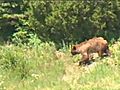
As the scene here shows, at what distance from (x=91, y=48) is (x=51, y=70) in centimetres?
133

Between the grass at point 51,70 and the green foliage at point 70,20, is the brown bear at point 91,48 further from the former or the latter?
the green foliage at point 70,20

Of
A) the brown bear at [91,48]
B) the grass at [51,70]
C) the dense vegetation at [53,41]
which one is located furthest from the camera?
the brown bear at [91,48]

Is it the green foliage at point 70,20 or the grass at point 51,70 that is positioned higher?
the green foliage at point 70,20

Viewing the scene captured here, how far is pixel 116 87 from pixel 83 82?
885 mm

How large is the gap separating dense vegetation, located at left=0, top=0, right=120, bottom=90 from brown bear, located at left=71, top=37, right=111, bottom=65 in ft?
0.74

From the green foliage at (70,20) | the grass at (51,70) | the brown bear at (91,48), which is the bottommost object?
the grass at (51,70)

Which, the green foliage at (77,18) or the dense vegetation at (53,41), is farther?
the green foliage at (77,18)

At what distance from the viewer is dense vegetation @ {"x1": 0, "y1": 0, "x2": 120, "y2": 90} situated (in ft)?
35.7

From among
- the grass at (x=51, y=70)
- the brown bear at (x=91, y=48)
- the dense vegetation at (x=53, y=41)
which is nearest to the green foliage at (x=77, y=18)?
the dense vegetation at (x=53, y=41)

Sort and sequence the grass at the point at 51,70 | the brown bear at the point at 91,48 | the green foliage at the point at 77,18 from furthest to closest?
the green foliage at the point at 77,18, the brown bear at the point at 91,48, the grass at the point at 51,70

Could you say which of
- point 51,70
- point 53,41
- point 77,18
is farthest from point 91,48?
point 53,41

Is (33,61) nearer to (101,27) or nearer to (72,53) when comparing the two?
(72,53)

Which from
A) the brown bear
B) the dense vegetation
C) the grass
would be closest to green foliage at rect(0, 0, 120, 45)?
the dense vegetation

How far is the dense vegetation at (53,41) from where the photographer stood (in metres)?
10.9
